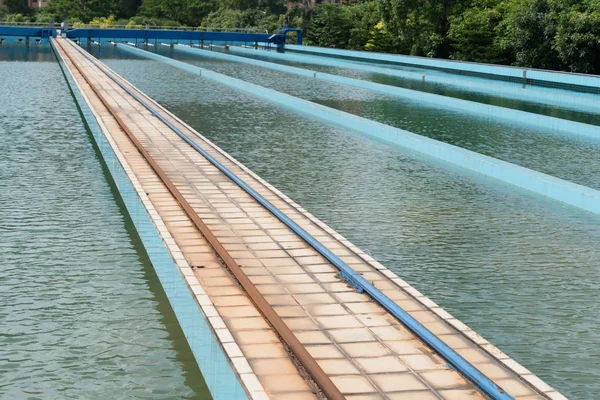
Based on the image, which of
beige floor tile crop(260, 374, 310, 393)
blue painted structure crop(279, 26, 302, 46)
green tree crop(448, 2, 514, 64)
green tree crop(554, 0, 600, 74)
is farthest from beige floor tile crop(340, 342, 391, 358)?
blue painted structure crop(279, 26, 302, 46)

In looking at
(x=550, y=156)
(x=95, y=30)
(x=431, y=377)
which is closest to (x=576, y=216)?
(x=550, y=156)

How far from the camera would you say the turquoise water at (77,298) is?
601 centimetres

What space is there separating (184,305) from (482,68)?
84.7ft

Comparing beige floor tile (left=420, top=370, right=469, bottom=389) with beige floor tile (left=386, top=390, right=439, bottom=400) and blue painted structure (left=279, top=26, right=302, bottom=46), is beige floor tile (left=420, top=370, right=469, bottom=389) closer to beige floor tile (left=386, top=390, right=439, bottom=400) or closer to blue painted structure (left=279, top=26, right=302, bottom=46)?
beige floor tile (left=386, top=390, right=439, bottom=400)

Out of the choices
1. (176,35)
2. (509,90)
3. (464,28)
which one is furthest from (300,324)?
(176,35)

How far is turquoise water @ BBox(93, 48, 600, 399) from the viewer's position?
689cm

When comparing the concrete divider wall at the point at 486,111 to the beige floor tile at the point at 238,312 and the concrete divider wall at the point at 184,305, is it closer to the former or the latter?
the concrete divider wall at the point at 184,305

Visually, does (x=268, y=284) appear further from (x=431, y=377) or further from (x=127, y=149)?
(x=127, y=149)

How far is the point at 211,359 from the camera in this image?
5812mm

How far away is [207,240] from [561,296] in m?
3.15

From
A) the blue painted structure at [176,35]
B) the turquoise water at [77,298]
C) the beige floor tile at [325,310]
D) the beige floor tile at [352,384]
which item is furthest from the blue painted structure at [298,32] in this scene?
the beige floor tile at [352,384]

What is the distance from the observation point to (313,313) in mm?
6508

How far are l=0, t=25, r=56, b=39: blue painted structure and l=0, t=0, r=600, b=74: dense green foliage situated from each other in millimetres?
12959

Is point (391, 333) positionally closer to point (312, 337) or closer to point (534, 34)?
point (312, 337)
